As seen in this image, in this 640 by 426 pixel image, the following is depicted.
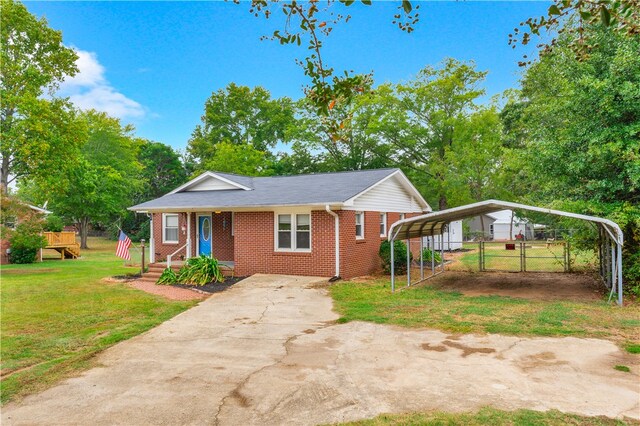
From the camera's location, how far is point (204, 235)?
1709 centimetres

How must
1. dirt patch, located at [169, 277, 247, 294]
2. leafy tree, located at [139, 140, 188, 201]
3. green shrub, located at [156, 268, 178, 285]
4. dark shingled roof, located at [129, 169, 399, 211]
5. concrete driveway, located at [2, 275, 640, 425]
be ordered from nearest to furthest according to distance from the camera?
1. concrete driveway, located at [2, 275, 640, 425]
2. dirt patch, located at [169, 277, 247, 294]
3. green shrub, located at [156, 268, 178, 285]
4. dark shingled roof, located at [129, 169, 399, 211]
5. leafy tree, located at [139, 140, 188, 201]

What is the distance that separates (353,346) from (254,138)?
41.6 meters

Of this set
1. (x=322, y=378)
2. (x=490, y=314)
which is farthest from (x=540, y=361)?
(x=322, y=378)

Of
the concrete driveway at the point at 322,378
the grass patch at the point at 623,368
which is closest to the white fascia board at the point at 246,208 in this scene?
the concrete driveway at the point at 322,378

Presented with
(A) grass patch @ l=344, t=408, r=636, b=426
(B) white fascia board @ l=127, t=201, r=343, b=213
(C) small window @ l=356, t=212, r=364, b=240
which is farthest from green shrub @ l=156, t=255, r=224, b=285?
(A) grass patch @ l=344, t=408, r=636, b=426

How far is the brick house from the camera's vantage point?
14.0 meters

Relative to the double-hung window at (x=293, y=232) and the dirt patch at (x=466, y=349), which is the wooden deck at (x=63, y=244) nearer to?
the double-hung window at (x=293, y=232)

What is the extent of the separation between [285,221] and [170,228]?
21.7 feet

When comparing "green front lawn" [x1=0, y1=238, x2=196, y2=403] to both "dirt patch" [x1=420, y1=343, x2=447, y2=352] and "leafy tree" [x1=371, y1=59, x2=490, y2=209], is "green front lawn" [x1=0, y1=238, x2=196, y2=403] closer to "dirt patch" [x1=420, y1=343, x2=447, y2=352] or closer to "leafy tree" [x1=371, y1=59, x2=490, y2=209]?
"dirt patch" [x1=420, y1=343, x2=447, y2=352]

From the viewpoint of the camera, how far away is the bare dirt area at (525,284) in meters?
11.3

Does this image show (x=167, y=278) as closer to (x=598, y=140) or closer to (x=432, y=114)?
(x=598, y=140)

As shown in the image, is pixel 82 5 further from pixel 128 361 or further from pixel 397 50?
pixel 128 361

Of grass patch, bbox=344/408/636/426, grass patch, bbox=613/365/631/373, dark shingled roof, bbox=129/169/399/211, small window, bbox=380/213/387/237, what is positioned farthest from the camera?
small window, bbox=380/213/387/237

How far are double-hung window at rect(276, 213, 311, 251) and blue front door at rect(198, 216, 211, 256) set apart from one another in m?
3.81
